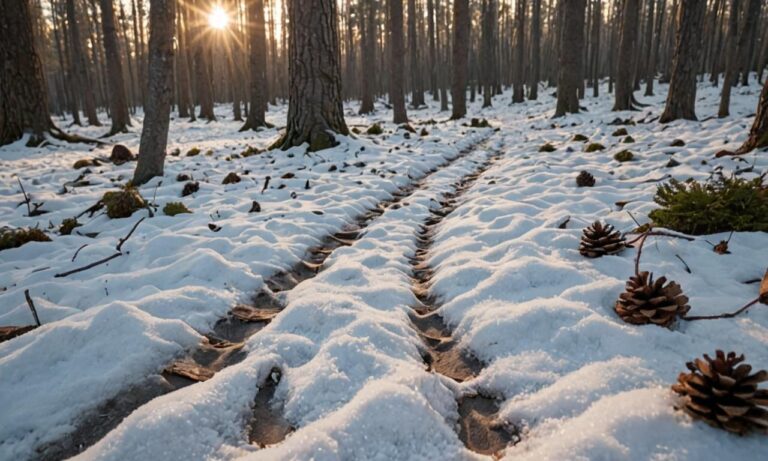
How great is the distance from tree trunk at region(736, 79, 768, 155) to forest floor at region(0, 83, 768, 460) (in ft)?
1.27

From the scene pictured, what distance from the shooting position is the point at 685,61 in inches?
329

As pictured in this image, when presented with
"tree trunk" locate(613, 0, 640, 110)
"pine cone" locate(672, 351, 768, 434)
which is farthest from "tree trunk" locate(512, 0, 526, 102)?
"pine cone" locate(672, 351, 768, 434)

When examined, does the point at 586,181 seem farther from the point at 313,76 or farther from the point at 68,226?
the point at 68,226

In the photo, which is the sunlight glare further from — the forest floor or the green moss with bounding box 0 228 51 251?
the forest floor

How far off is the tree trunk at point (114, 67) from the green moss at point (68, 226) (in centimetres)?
1189

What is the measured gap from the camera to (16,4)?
7.89 metres

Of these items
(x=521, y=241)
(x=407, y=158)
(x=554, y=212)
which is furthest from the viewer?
(x=407, y=158)

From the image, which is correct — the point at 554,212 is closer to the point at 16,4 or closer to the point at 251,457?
the point at 251,457

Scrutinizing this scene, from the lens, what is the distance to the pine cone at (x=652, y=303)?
5.96 feet

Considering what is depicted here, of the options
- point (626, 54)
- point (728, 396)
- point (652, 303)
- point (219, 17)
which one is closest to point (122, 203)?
point (652, 303)

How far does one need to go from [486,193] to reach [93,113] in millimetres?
20906

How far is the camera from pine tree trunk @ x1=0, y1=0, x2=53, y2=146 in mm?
7906

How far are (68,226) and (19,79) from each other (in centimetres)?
701

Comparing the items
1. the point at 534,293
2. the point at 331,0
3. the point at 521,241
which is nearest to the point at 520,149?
the point at 331,0
